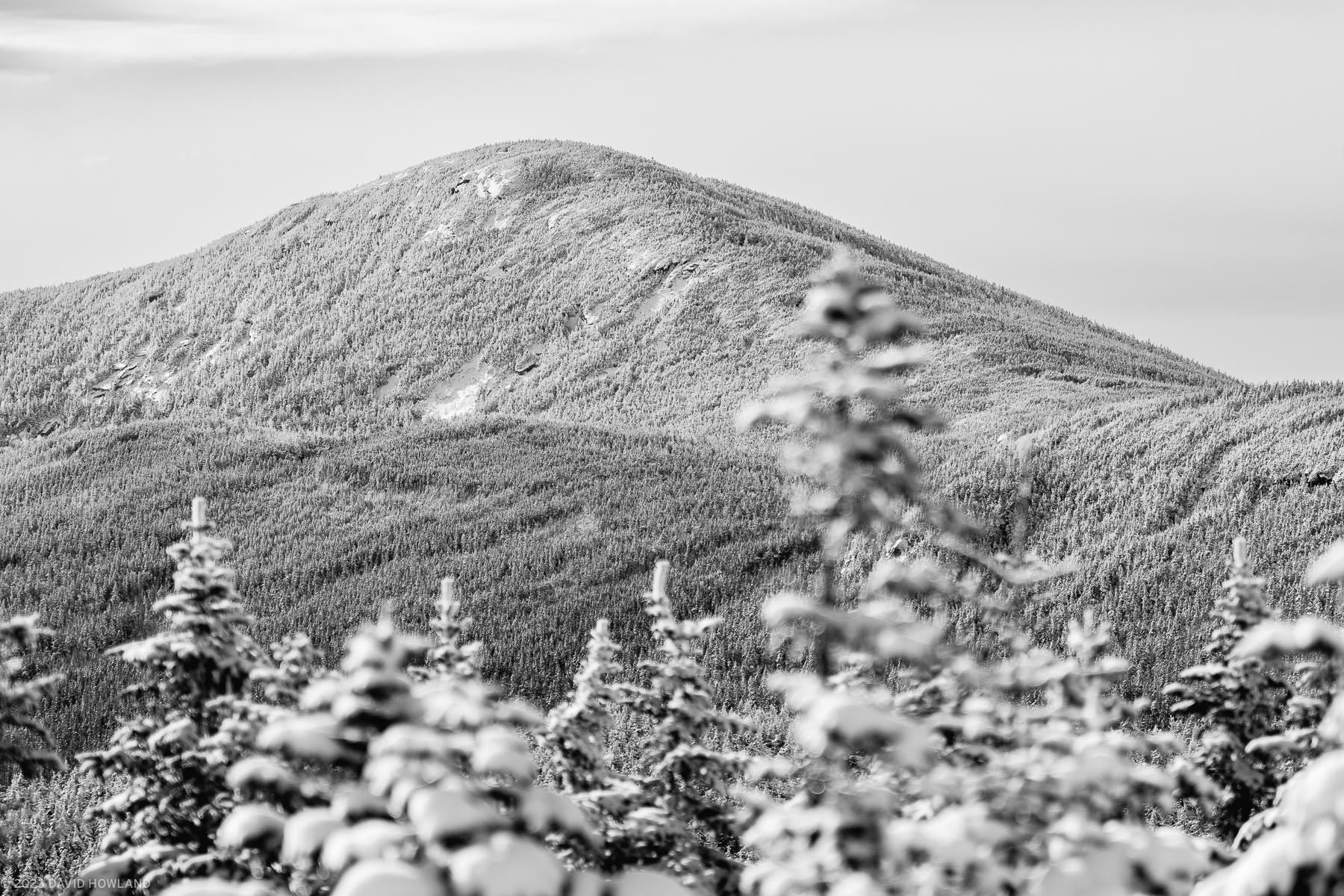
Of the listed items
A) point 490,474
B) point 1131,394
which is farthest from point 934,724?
point 1131,394

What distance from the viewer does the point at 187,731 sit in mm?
9352

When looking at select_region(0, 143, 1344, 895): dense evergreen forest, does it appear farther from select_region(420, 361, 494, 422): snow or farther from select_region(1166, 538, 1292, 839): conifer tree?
select_region(420, 361, 494, 422): snow

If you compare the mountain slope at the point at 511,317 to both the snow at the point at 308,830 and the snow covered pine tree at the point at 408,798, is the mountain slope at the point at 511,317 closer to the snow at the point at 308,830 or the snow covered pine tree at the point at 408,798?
the snow covered pine tree at the point at 408,798

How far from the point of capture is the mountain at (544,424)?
2811cm

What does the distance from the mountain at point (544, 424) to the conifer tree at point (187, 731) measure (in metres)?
14.2

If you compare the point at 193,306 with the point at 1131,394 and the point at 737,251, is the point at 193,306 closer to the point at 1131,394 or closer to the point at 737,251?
the point at 737,251

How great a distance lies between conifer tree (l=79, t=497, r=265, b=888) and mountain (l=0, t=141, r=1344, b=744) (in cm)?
1418

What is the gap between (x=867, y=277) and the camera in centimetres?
6669

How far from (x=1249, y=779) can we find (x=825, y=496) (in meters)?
7.28

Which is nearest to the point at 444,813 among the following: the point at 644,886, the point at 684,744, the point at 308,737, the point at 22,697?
the point at 308,737

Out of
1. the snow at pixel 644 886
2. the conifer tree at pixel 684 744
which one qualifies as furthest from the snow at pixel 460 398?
the snow at pixel 644 886

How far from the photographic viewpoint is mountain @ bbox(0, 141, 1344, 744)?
92.2 feet

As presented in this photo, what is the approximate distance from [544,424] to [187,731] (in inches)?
1505

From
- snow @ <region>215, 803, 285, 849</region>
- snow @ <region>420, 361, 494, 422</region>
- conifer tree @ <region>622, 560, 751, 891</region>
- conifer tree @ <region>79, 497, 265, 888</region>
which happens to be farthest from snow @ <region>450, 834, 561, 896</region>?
snow @ <region>420, 361, 494, 422</region>
